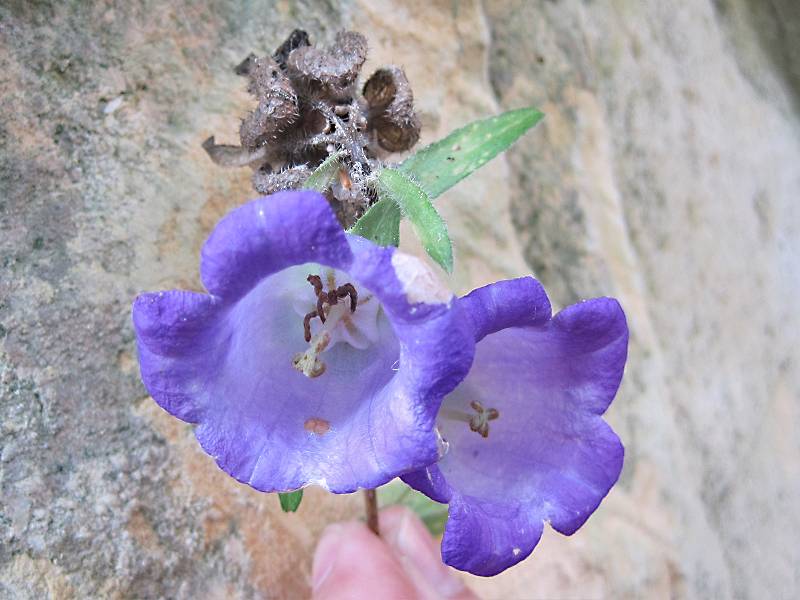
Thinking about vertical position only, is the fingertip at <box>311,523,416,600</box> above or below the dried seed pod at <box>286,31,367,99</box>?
below

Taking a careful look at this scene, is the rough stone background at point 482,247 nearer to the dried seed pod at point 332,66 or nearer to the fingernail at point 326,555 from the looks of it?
the fingernail at point 326,555

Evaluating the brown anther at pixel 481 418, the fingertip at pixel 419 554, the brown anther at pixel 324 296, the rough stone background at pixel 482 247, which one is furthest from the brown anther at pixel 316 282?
the fingertip at pixel 419 554

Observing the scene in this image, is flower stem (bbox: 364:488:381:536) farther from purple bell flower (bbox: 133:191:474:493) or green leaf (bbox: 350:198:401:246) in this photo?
green leaf (bbox: 350:198:401:246)

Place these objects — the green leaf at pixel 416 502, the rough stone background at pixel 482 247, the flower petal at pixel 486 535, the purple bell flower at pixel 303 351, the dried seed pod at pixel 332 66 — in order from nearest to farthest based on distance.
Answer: the purple bell flower at pixel 303 351, the flower petal at pixel 486 535, the dried seed pod at pixel 332 66, the rough stone background at pixel 482 247, the green leaf at pixel 416 502

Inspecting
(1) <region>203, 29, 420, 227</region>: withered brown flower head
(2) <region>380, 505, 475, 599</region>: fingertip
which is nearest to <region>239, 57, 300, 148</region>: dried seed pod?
(1) <region>203, 29, 420, 227</region>: withered brown flower head

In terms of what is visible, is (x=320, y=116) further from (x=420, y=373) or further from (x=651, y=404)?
(x=651, y=404)

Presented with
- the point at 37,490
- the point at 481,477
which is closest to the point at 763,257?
the point at 481,477

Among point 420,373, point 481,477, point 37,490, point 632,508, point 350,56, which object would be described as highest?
point 350,56
